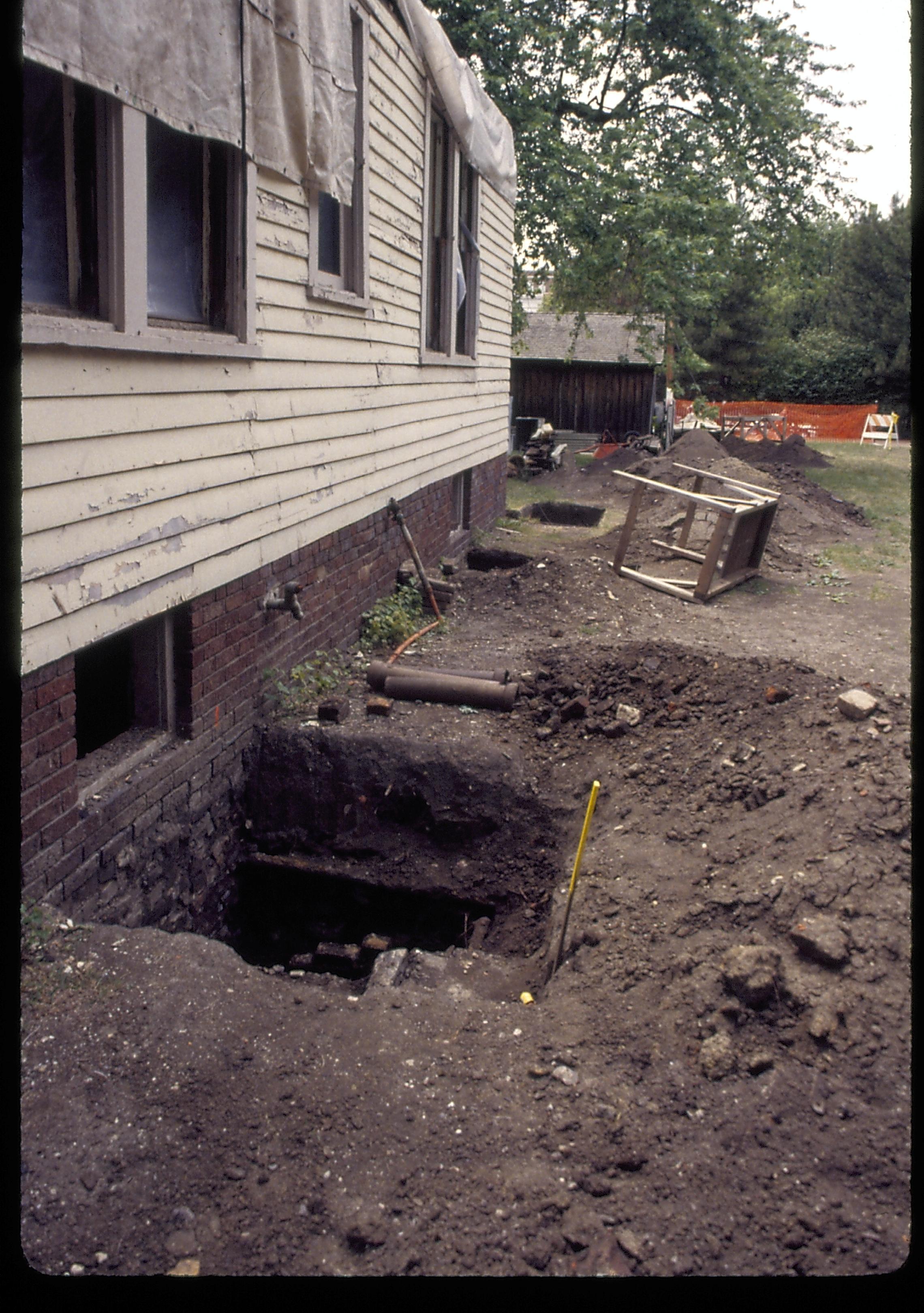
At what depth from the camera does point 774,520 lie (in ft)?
47.9

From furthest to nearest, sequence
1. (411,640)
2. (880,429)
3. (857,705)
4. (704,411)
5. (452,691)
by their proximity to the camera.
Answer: (880,429)
(704,411)
(411,640)
(452,691)
(857,705)

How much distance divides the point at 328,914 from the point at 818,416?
35.6 m

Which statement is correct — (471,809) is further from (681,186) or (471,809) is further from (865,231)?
(865,231)

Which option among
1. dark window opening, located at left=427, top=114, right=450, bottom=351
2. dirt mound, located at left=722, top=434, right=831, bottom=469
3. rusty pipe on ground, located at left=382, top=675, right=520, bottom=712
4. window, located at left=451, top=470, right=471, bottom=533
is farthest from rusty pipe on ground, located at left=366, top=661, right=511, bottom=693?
dirt mound, located at left=722, top=434, right=831, bottom=469

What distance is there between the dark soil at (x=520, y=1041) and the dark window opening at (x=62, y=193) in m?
2.49

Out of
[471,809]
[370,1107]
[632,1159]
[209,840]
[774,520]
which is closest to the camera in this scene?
[632,1159]

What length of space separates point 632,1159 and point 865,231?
44.9 m

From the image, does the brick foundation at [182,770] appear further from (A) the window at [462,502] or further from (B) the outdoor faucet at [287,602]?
(A) the window at [462,502]

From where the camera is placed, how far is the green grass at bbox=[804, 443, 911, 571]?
43.1 ft

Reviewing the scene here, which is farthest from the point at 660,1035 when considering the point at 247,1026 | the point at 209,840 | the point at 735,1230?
the point at 209,840

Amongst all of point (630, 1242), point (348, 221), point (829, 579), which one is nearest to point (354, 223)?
point (348, 221)

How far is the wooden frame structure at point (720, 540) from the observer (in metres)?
9.84

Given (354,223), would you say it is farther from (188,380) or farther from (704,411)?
(704,411)

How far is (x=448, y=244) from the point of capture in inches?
384
